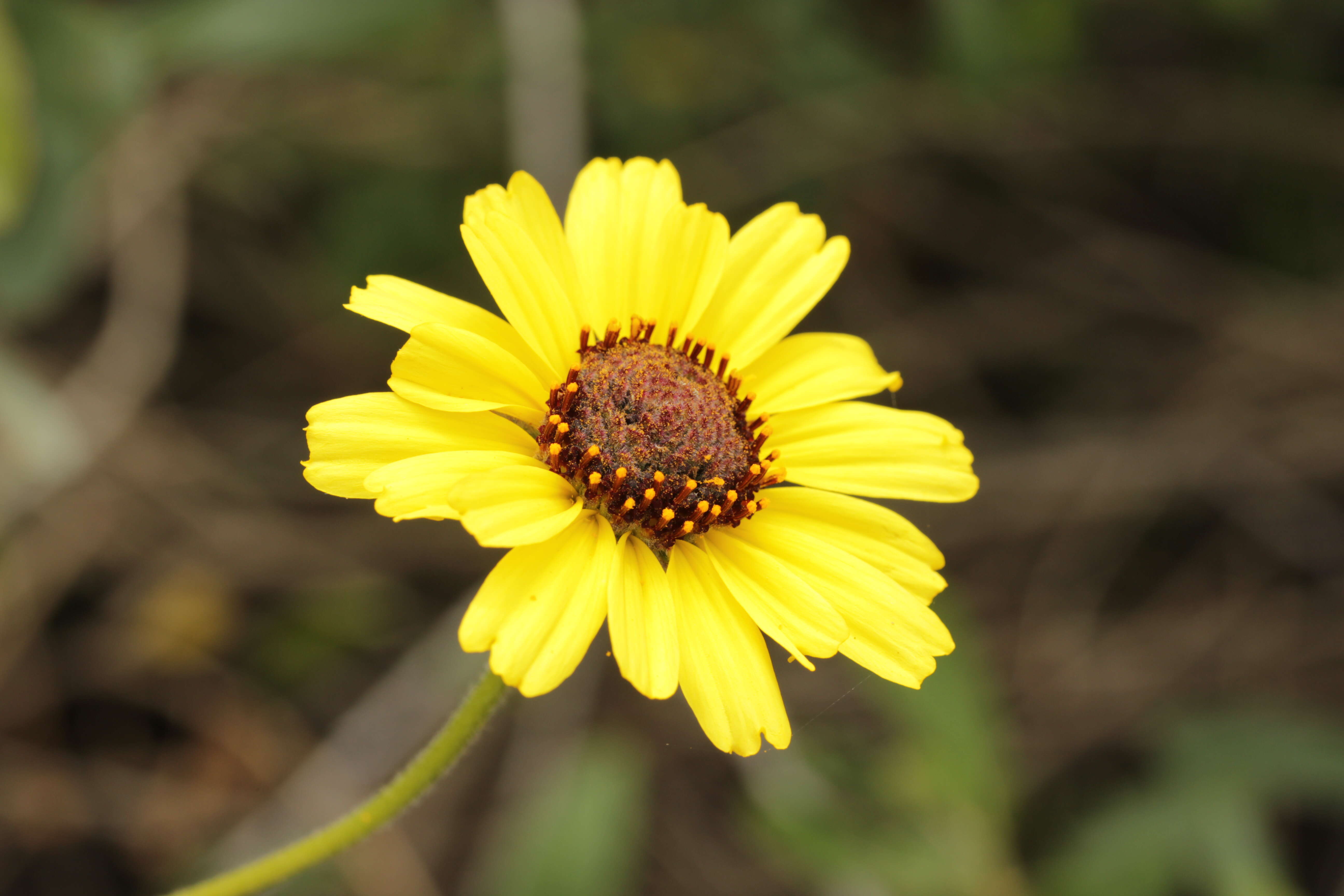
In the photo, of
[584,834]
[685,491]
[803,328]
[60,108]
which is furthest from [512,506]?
[803,328]

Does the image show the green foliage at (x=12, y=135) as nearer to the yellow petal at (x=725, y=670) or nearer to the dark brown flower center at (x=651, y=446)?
the dark brown flower center at (x=651, y=446)

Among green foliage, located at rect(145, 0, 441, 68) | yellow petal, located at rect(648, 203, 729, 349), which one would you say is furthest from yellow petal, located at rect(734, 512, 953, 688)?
green foliage, located at rect(145, 0, 441, 68)

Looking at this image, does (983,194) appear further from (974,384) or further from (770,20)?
(770,20)

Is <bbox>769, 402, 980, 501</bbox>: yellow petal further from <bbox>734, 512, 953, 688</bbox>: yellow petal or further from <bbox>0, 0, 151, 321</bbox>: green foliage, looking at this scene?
<bbox>0, 0, 151, 321</bbox>: green foliage

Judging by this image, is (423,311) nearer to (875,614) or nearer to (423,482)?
(423,482)

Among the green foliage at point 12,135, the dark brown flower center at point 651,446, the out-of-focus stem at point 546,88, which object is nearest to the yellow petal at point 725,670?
the dark brown flower center at point 651,446

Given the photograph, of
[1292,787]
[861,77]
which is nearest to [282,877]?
[861,77]
